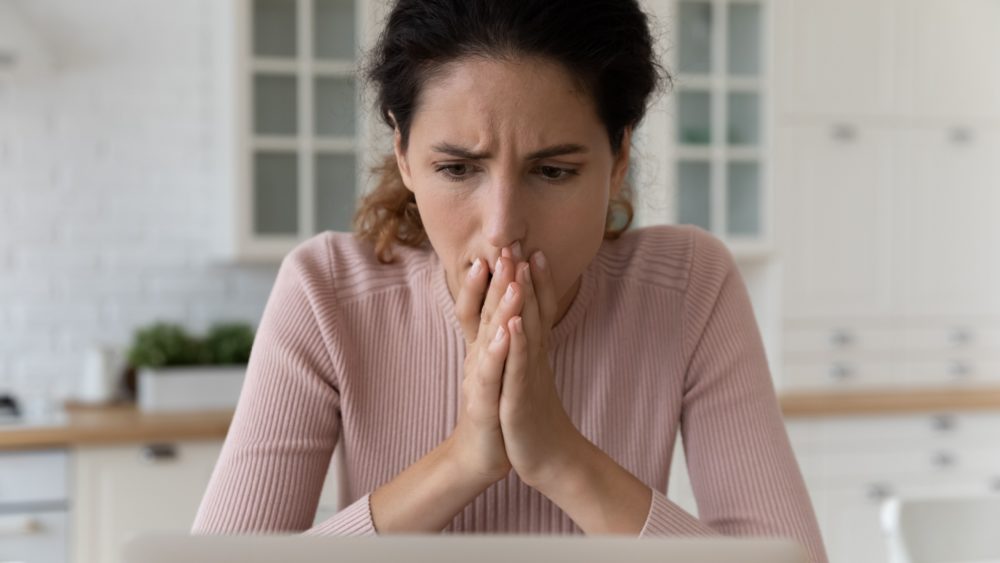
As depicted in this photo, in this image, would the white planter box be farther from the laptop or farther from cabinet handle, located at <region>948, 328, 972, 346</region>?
the laptop

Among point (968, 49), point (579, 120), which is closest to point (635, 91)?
point (579, 120)

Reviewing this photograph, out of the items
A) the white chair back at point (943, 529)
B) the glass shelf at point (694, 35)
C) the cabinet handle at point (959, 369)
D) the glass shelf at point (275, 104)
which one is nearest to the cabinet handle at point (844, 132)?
the glass shelf at point (694, 35)

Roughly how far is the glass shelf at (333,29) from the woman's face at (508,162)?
2138mm

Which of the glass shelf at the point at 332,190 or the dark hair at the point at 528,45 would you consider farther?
the glass shelf at the point at 332,190

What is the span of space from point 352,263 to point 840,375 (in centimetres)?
251

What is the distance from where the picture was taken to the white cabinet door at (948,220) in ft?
11.8

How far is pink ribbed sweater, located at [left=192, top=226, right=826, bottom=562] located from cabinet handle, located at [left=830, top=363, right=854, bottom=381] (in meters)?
2.23

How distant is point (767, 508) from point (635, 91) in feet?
1.63

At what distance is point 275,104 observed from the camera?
321 centimetres

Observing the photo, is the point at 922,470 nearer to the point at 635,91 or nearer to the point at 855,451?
the point at 855,451

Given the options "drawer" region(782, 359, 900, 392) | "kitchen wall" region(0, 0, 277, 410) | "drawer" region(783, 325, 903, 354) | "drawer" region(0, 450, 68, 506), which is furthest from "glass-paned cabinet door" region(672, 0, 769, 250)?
"drawer" region(0, 450, 68, 506)

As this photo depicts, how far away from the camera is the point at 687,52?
347 centimetres

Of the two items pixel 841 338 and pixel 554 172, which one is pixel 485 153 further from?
pixel 841 338

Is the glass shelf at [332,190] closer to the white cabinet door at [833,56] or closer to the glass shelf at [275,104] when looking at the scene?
the glass shelf at [275,104]
